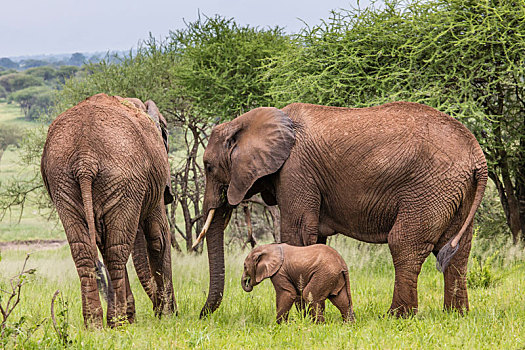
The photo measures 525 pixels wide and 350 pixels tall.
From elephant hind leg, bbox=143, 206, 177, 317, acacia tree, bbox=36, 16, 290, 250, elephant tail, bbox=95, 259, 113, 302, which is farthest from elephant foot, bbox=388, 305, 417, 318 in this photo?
acacia tree, bbox=36, 16, 290, 250

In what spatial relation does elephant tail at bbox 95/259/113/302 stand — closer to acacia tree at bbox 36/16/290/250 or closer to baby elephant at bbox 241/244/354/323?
baby elephant at bbox 241/244/354/323

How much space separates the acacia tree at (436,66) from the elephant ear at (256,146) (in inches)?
170

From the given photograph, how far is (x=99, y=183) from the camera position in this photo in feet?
18.9

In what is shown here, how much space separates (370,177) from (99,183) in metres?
2.71

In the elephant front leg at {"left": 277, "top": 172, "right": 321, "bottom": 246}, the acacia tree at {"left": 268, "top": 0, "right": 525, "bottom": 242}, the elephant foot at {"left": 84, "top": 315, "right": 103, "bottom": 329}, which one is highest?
the acacia tree at {"left": 268, "top": 0, "right": 525, "bottom": 242}

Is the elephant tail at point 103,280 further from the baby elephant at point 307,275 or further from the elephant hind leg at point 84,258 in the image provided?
the baby elephant at point 307,275

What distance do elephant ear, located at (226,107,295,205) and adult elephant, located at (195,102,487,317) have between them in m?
0.01

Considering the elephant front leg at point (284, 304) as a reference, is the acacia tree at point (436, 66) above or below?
above

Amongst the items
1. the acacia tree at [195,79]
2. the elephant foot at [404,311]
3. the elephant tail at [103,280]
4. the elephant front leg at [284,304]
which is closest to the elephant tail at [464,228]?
the elephant foot at [404,311]

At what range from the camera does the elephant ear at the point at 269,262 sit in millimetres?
6375

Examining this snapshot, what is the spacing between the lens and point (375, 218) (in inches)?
263

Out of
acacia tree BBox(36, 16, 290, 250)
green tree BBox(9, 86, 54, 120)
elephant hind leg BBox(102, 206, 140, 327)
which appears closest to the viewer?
elephant hind leg BBox(102, 206, 140, 327)

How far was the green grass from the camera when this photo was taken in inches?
218

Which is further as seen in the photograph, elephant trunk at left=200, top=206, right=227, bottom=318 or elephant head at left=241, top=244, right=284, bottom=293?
elephant trunk at left=200, top=206, right=227, bottom=318
